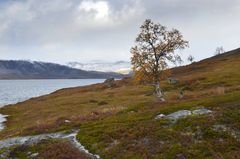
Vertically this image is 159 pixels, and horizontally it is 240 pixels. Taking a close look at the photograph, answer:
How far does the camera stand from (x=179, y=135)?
26172mm

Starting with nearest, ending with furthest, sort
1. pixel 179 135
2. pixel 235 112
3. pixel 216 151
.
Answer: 1. pixel 216 151
2. pixel 179 135
3. pixel 235 112

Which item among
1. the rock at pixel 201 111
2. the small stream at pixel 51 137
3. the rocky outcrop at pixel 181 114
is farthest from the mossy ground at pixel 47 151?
the rock at pixel 201 111

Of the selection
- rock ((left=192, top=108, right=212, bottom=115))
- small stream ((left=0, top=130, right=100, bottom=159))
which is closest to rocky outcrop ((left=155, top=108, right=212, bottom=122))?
rock ((left=192, top=108, right=212, bottom=115))

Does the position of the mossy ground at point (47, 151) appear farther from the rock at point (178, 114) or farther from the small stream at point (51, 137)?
the rock at point (178, 114)

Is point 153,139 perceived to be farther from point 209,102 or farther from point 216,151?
point 209,102

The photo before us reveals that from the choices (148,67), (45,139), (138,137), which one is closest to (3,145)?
(45,139)

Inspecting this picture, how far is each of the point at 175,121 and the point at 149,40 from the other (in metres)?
30.6

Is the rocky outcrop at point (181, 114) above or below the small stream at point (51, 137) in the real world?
above

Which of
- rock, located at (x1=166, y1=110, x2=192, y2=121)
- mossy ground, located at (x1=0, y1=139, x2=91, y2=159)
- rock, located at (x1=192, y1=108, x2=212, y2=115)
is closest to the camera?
mossy ground, located at (x1=0, y1=139, x2=91, y2=159)

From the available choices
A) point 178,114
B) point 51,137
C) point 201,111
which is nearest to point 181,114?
point 178,114

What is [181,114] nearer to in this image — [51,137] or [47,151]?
[51,137]

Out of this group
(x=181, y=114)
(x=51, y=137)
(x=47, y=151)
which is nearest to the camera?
(x=47, y=151)

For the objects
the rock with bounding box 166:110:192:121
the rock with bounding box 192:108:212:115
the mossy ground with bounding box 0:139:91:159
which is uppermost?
the rock with bounding box 192:108:212:115

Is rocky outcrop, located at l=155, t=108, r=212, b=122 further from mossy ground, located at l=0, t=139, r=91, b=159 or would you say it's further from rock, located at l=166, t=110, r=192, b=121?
mossy ground, located at l=0, t=139, r=91, b=159
